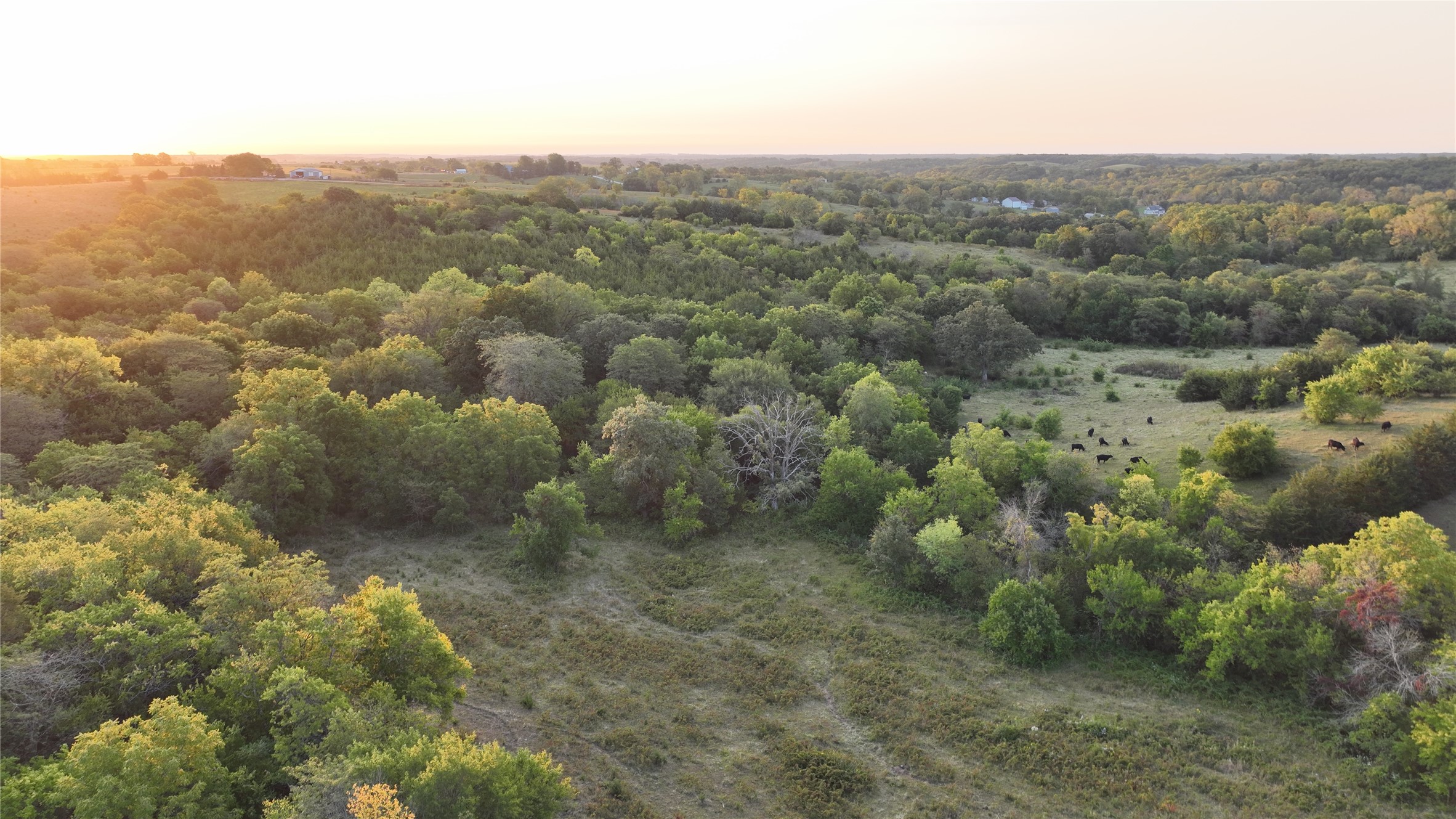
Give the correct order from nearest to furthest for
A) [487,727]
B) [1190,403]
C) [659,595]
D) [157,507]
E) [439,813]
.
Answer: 1. [439,813]
2. [487,727]
3. [157,507]
4. [659,595]
5. [1190,403]

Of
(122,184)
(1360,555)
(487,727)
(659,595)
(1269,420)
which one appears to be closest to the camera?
(487,727)

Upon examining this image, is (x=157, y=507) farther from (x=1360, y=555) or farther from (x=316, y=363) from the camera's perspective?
(x=1360, y=555)

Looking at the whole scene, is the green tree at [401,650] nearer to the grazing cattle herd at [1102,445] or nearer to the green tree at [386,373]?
the green tree at [386,373]

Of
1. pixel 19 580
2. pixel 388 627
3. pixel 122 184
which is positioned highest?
pixel 122 184

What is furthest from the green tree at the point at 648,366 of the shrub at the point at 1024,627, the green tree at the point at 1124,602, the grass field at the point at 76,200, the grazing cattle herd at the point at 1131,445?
the grass field at the point at 76,200

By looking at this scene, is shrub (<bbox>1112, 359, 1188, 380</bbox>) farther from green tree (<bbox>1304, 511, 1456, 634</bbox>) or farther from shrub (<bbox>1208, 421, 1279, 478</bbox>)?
green tree (<bbox>1304, 511, 1456, 634</bbox>)

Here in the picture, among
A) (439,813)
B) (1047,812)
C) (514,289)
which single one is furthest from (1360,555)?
(514,289)
